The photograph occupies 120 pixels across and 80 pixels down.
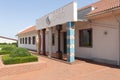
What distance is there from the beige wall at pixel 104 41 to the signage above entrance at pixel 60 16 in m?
2.08

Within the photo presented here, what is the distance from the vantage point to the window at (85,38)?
502 inches

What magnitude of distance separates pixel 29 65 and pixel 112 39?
18.6 ft

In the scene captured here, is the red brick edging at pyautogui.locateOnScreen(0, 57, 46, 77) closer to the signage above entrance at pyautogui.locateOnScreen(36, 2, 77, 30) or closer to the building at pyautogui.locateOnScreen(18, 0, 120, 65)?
the building at pyautogui.locateOnScreen(18, 0, 120, 65)

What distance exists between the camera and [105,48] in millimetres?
11094

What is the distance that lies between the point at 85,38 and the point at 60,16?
9.43ft

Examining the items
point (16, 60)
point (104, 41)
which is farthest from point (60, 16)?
point (16, 60)

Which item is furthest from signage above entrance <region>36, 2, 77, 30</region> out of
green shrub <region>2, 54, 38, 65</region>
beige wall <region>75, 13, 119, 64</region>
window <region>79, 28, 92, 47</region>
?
green shrub <region>2, 54, 38, 65</region>

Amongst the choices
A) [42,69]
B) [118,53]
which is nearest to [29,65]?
[42,69]

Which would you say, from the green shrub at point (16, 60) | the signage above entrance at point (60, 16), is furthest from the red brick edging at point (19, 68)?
the signage above entrance at point (60, 16)

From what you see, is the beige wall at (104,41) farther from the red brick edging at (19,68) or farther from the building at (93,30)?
the red brick edging at (19,68)

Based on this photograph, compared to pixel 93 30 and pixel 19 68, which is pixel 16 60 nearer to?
pixel 19 68

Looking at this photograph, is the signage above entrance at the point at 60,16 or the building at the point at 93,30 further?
the signage above entrance at the point at 60,16

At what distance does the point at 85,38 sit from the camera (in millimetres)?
13375

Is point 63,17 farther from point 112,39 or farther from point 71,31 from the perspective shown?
point 112,39
